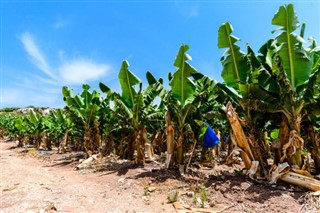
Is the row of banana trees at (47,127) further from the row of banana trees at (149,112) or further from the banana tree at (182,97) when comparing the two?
the banana tree at (182,97)

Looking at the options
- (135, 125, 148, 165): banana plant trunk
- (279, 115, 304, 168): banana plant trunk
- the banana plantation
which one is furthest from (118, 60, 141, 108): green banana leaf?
(279, 115, 304, 168): banana plant trunk

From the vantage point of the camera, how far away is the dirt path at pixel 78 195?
5.34 m

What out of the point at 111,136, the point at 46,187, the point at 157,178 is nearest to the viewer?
the point at 46,187

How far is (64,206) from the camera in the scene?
5.37 m

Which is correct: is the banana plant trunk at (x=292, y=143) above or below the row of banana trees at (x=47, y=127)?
below

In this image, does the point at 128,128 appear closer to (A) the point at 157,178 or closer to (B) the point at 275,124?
(A) the point at 157,178

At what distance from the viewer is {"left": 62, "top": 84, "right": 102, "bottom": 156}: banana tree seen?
38.0 ft

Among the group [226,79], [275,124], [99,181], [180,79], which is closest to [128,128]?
[99,181]

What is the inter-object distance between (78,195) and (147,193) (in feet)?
5.86

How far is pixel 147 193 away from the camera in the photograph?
6406mm

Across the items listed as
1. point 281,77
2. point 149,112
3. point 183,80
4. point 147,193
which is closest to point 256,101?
point 281,77

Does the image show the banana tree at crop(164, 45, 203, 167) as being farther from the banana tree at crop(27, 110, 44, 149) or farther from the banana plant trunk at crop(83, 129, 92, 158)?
the banana tree at crop(27, 110, 44, 149)

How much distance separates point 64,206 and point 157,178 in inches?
117

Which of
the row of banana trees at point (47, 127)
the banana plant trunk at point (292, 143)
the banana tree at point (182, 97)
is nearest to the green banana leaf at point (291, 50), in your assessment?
the banana plant trunk at point (292, 143)
